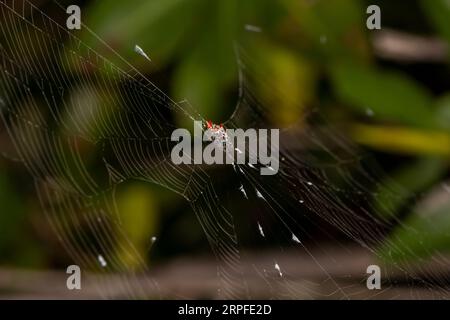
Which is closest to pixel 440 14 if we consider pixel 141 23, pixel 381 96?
pixel 381 96

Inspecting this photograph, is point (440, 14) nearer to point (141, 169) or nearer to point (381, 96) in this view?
point (381, 96)

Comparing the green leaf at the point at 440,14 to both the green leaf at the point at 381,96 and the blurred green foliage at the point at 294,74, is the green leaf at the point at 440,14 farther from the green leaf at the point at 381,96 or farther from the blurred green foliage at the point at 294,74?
the green leaf at the point at 381,96

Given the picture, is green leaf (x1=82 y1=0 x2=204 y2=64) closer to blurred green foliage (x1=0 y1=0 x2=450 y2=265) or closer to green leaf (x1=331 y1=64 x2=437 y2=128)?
blurred green foliage (x1=0 y1=0 x2=450 y2=265)

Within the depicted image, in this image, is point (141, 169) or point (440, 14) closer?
point (141, 169)

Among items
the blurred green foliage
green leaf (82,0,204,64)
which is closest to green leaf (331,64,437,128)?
the blurred green foliage

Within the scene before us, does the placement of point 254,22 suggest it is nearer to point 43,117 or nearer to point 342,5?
point 342,5

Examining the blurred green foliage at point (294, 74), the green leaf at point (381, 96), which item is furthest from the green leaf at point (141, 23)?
the green leaf at point (381, 96)
